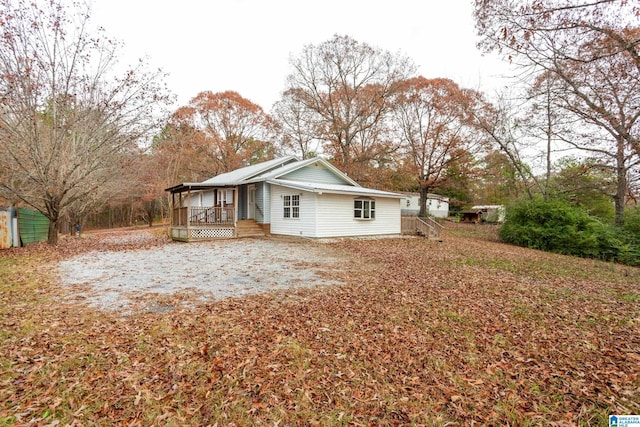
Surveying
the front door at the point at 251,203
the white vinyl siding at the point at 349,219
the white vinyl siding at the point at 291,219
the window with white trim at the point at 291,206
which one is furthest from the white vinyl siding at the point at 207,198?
the white vinyl siding at the point at 349,219

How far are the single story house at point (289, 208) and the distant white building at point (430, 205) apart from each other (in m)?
20.8

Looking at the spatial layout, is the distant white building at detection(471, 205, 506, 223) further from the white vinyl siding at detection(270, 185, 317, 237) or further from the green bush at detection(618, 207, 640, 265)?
the white vinyl siding at detection(270, 185, 317, 237)

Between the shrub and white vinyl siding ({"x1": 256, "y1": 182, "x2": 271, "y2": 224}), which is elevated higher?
white vinyl siding ({"x1": 256, "y1": 182, "x2": 271, "y2": 224})

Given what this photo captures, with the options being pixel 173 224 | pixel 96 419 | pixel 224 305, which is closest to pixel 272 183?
pixel 173 224

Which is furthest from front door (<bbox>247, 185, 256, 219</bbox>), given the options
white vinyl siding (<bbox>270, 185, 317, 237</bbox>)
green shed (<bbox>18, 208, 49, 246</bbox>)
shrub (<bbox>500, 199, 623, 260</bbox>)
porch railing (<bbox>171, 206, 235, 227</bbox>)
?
shrub (<bbox>500, 199, 623, 260</bbox>)

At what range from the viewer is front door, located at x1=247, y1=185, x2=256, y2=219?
1834cm

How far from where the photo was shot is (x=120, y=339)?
12.3 ft

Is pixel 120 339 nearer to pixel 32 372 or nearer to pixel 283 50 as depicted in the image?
pixel 32 372

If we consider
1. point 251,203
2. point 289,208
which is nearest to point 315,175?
point 289,208

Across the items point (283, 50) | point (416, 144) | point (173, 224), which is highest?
point (283, 50)

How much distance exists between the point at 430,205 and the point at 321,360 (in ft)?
134

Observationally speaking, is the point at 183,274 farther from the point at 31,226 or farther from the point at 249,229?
the point at 31,226

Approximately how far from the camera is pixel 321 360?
3494 millimetres

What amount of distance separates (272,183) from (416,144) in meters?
14.4
